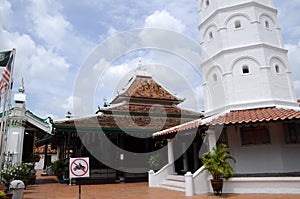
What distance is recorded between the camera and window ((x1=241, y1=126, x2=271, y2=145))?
9760 millimetres

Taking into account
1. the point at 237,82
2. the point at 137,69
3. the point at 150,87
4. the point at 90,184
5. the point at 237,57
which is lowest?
the point at 90,184

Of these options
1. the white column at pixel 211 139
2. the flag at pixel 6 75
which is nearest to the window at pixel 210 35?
the white column at pixel 211 139

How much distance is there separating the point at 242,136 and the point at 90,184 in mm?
9078

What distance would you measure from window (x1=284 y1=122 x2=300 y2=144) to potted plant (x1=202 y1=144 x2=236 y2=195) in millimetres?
2872

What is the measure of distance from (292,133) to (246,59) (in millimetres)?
3794

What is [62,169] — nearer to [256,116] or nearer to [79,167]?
[79,167]

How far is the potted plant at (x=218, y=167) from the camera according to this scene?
8633mm

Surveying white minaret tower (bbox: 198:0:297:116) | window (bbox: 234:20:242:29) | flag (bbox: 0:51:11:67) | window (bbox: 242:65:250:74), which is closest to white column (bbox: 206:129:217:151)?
white minaret tower (bbox: 198:0:297:116)

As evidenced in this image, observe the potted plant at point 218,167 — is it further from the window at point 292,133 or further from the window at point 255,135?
the window at point 292,133

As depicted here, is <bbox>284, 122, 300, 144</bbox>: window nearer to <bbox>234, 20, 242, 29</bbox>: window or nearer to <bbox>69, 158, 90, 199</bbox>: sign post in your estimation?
<bbox>234, 20, 242, 29</bbox>: window

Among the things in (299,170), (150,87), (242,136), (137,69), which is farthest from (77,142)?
(299,170)

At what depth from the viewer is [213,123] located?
9.12 m

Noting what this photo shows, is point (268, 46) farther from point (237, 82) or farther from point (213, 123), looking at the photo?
point (213, 123)

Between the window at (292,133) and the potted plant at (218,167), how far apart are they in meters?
2.87
